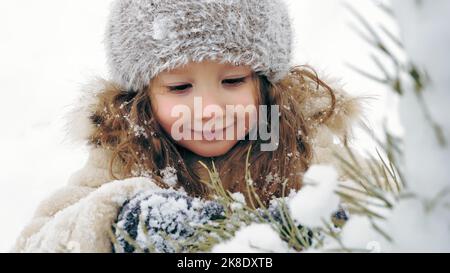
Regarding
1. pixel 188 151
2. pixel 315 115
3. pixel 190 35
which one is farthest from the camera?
pixel 315 115

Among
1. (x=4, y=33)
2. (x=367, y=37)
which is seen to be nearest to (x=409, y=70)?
(x=367, y=37)

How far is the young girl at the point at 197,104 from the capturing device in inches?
55.6

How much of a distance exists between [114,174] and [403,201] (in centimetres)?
137

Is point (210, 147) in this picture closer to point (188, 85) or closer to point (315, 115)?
point (188, 85)

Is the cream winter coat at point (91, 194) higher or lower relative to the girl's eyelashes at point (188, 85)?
lower

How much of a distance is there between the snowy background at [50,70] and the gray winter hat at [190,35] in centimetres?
37

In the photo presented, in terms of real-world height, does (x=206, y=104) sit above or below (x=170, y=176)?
above

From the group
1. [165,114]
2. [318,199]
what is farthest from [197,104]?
[318,199]

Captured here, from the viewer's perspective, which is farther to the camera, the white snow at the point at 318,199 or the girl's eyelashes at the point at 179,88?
the girl's eyelashes at the point at 179,88

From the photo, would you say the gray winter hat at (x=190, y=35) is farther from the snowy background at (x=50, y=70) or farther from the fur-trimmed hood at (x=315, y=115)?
the snowy background at (x=50, y=70)

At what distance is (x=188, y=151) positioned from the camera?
65.6 inches

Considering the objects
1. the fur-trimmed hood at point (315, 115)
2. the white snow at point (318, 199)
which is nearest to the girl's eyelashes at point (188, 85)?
the fur-trimmed hood at point (315, 115)

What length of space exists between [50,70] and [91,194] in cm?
324
